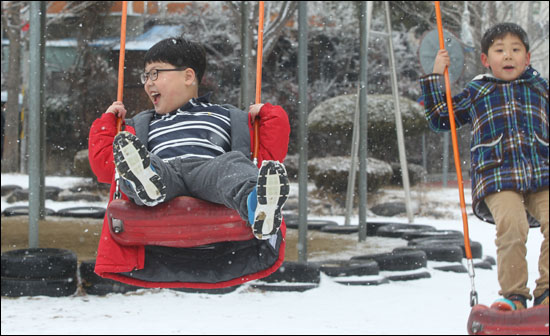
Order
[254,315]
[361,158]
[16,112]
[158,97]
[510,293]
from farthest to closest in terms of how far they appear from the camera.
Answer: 1. [16,112]
2. [361,158]
3. [254,315]
4. [158,97]
5. [510,293]

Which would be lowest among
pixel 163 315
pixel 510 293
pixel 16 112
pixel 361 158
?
pixel 163 315

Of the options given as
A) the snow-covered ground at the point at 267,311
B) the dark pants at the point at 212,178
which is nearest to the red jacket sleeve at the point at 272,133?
the dark pants at the point at 212,178

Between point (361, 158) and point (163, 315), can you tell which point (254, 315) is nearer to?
point (163, 315)

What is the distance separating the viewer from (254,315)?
5.49m

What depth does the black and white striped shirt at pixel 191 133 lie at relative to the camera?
8.57 ft

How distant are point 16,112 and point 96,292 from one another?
10.8 m

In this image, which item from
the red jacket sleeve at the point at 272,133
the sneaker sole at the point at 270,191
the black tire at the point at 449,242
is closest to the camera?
the sneaker sole at the point at 270,191

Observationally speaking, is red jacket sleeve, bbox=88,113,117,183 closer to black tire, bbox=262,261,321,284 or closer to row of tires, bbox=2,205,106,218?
black tire, bbox=262,261,321,284

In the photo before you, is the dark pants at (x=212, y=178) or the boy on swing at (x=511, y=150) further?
the dark pants at (x=212, y=178)

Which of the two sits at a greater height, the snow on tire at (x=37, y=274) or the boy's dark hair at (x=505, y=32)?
the boy's dark hair at (x=505, y=32)

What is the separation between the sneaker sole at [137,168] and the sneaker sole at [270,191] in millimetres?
329

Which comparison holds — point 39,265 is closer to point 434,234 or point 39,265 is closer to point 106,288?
point 106,288

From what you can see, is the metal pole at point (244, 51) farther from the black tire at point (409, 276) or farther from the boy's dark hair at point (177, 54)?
the boy's dark hair at point (177, 54)

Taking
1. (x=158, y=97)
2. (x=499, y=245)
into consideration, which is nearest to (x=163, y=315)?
(x=158, y=97)
